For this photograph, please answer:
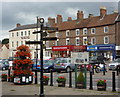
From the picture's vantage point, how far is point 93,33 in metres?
46.6

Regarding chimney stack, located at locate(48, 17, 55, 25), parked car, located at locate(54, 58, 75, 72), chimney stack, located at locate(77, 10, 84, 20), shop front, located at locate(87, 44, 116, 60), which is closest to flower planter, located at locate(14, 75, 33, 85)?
parked car, located at locate(54, 58, 75, 72)

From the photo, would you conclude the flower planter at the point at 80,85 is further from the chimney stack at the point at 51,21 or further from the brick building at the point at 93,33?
the chimney stack at the point at 51,21

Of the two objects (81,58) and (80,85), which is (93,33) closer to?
(81,58)

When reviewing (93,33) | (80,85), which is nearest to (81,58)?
(80,85)

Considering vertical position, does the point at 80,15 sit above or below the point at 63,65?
above

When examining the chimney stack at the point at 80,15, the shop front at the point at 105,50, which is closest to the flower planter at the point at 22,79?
the shop front at the point at 105,50

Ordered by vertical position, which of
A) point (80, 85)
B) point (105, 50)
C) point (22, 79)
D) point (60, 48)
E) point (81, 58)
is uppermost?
point (60, 48)

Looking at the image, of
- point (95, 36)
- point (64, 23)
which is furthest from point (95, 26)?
point (64, 23)

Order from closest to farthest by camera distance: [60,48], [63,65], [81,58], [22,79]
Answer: [81,58]
[22,79]
[63,65]
[60,48]

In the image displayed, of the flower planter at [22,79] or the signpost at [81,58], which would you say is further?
the flower planter at [22,79]

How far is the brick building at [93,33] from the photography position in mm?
42844

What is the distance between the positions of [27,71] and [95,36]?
111ft

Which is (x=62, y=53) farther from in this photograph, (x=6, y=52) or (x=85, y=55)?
(x=85, y=55)

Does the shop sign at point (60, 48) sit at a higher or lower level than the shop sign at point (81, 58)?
higher
